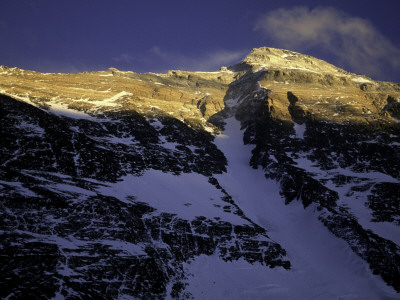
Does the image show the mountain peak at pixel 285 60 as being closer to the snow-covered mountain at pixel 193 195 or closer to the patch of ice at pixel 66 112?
the snow-covered mountain at pixel 193 195

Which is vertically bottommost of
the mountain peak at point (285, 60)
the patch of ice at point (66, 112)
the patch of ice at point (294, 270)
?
the patch of ice at point (294, 270)

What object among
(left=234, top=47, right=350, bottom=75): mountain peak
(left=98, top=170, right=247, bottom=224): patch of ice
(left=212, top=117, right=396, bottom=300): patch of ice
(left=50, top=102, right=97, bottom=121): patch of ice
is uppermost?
(left=234, top=47, right=350, bottom=75): mountain peak

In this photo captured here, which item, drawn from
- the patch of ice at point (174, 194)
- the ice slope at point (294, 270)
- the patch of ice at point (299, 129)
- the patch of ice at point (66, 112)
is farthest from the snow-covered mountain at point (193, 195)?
the patch of ice at point (66, 112)

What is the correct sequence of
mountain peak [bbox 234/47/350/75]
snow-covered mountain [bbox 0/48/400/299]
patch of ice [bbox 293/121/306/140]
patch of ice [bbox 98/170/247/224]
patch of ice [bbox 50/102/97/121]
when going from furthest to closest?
mountain peak [bbox 234/47/350/75] → patch of ice [bbox 293/121/306/140] → patch of ice [bbox 50/102/97/121] → patch of ice [bbox 98/170/247/224] → snow-covered mountain [bbox 0/48/400/299]

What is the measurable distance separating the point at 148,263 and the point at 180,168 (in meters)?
33.9

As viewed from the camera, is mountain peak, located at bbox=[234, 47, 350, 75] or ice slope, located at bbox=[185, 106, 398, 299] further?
mountain peak, located at bbox=[234, 47, 350, 75]

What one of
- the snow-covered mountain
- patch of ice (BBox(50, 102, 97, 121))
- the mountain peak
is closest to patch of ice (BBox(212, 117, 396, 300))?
the snow-covered mountain

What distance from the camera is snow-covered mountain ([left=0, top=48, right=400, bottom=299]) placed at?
31.7 m

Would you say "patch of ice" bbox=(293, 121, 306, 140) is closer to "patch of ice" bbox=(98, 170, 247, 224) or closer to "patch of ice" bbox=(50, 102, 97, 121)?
"patch of ice" bbox=(98, 170, 247, 224)

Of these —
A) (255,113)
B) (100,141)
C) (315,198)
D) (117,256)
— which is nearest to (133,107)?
(100,141)

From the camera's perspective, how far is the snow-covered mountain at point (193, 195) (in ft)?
104

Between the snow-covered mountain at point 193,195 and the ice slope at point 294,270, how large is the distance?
20 centimetres

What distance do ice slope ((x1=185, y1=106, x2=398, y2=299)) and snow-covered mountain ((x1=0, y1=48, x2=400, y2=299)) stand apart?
0.20 metres

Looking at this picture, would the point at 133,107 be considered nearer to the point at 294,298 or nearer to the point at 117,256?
the point at 117,256
